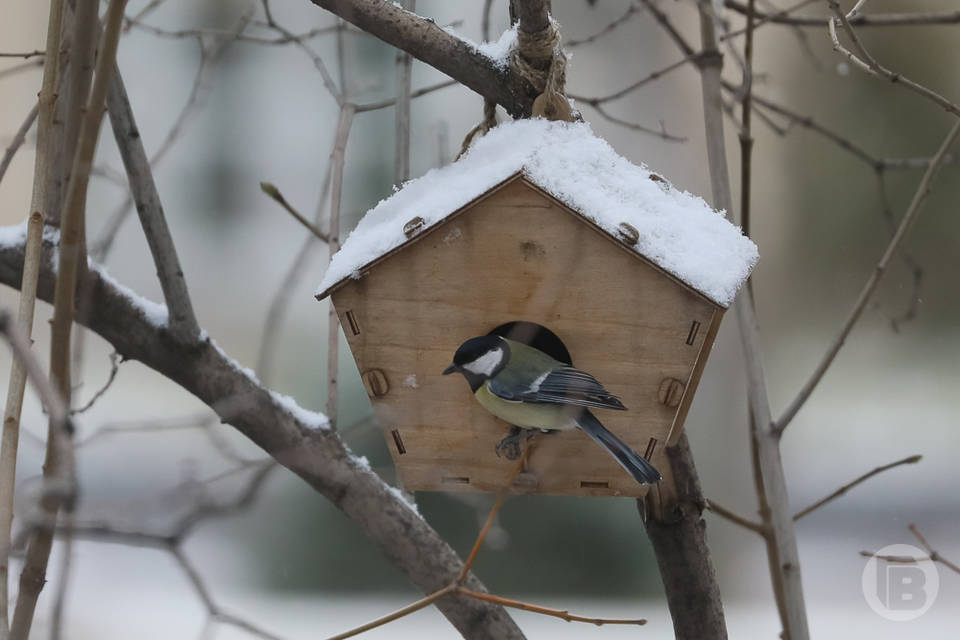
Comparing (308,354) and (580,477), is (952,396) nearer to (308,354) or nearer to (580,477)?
(308,354)

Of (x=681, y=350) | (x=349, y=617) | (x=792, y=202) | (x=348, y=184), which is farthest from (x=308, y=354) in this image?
(x=681, y=350)

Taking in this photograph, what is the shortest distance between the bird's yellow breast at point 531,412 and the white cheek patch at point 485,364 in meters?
0.02

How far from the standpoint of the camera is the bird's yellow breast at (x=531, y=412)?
4.51ft

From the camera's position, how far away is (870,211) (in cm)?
528

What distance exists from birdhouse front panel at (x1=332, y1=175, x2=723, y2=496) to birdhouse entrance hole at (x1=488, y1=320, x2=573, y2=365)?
3cm

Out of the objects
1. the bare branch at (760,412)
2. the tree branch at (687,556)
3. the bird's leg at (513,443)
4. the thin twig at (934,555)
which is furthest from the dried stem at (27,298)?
the thin twig at (934,555)

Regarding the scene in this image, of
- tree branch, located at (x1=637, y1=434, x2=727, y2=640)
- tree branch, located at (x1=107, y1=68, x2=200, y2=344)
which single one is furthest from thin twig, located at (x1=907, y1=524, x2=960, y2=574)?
tree branch, located at (x1=107, y1=68, x2=200, y2=344)

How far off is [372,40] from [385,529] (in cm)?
324

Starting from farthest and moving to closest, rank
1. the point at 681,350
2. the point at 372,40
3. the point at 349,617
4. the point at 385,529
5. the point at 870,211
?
the point at 870,211 → the point at 349,617 → the point at 372,40 → the point at 385,529 → the point at 681,350

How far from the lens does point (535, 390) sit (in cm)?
137

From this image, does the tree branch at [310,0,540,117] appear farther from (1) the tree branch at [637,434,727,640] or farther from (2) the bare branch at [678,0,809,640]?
(1) the tree branch at [637,434,727,640]

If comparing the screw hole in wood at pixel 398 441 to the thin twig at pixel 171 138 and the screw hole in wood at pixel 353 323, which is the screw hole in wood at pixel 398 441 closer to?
the screw hole in wood at pixel 353 323

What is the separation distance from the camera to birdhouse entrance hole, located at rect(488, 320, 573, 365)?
1.39m

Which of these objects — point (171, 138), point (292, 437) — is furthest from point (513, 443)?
point (171, 138)
